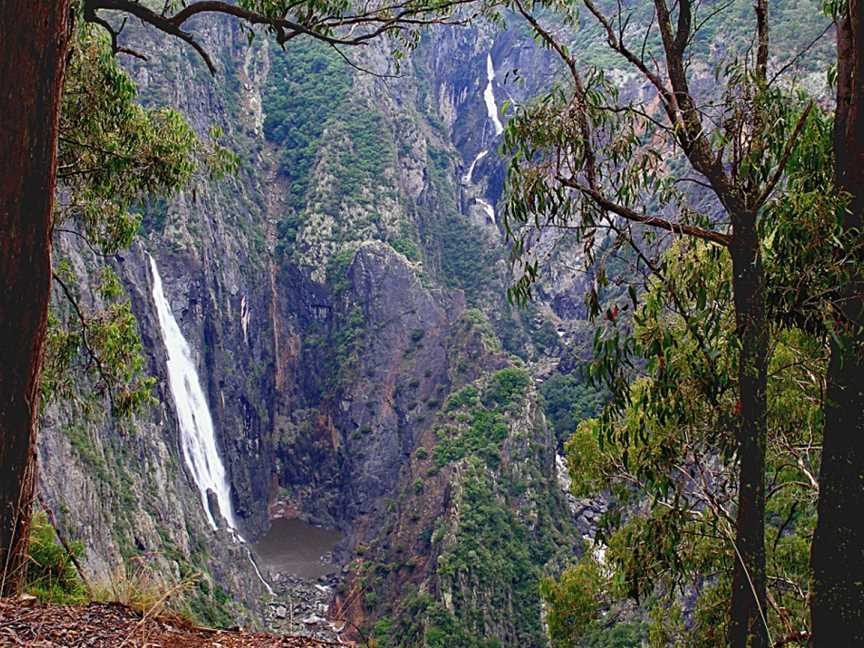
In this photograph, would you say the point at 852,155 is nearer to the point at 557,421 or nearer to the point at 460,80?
the point at 557,421

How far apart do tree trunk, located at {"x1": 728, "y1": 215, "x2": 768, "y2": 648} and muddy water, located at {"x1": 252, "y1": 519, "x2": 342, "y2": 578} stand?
28.5 m

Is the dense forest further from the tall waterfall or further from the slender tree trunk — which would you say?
the tall waterfall

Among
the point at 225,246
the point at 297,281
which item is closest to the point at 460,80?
the point at 297,281

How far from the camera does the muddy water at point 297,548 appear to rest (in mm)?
31500

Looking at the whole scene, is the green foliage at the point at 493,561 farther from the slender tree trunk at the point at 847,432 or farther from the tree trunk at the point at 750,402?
the slender tree trunk at the point at 847,432

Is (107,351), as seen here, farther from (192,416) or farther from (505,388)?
(505,388)

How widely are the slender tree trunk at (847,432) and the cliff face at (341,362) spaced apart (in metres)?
15.3

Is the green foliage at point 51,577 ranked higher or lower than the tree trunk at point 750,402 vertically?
lower

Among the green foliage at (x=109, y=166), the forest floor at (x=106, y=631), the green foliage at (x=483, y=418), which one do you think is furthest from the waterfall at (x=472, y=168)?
the forest floor at (x=106, y=631)

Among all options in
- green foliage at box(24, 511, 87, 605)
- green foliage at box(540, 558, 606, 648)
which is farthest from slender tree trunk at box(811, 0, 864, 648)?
green foliage at box(540, 558, 606, 648)

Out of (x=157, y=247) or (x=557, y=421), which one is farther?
(x=557, y=421)

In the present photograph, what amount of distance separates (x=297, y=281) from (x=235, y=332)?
605cm

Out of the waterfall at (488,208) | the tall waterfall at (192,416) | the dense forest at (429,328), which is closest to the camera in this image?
the dense forest at (429,328)

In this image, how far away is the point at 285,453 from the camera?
130 feet
